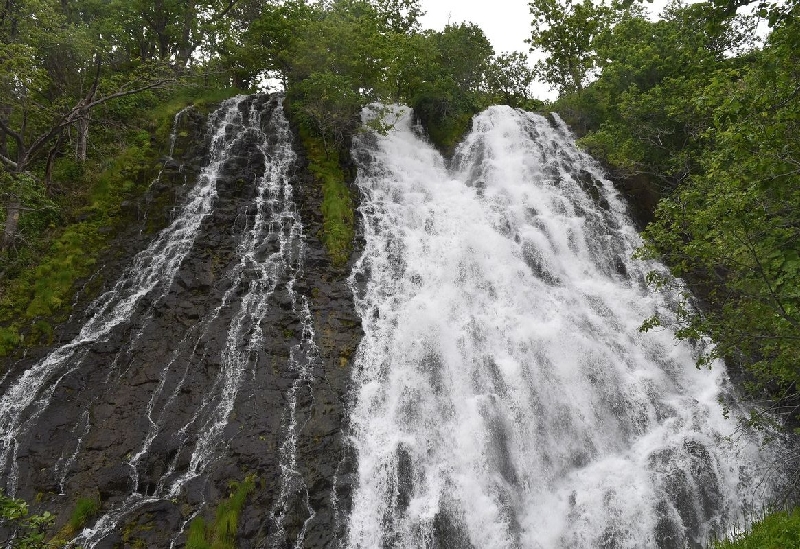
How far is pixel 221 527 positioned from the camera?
951cm

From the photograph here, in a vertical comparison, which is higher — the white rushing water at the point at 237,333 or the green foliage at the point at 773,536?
the green foliage at the point at 773,536

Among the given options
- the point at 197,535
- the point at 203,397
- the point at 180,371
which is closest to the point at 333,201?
the point at 180,371

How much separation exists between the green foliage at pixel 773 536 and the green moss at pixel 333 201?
12.2 m

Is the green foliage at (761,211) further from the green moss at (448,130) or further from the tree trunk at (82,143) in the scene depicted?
the tree trunk at (82,143)

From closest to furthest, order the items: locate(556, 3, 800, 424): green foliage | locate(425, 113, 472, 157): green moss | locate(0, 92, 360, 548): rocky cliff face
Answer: locate(556, 3, 800, 424): green foliage, locate(0, 92, 360, 548): rocky cliff face, locate(425, 113, 472, 157): green moss

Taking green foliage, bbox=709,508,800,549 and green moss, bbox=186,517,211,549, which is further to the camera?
green moss, bbox=186,517,211,549

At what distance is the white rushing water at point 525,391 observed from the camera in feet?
32.9

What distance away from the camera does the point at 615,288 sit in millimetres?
15398

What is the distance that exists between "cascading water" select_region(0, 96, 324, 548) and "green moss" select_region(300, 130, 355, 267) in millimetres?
1148

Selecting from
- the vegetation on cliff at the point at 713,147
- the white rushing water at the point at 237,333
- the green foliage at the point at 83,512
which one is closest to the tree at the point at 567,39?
the vegetation on cliff at the point at 713,147

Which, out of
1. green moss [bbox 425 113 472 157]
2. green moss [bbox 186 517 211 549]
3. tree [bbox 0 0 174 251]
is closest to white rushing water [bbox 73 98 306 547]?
green moss [bbox 186 517 211 549]

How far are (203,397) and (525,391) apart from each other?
334 inches

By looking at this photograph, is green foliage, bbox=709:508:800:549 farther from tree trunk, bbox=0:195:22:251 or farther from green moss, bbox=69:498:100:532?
tree trunk, bbox=0:195:22:251

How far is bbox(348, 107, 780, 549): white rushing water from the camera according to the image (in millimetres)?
10016
